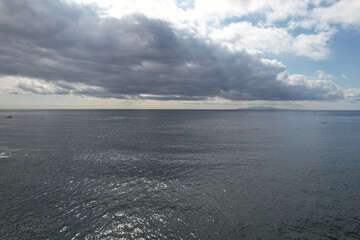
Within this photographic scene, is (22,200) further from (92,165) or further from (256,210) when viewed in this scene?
(256,210)

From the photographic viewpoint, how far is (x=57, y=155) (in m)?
59.4

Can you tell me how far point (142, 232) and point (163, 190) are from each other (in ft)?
36.7

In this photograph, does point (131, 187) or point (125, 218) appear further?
point (131, 187)

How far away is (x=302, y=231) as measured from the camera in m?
24.6

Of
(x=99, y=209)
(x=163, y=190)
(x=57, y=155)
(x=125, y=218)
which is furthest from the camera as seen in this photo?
(x=57, y=155)

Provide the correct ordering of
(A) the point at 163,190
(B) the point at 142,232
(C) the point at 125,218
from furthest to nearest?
1. (A) the point at 163,190
2. (C) the point at 125,218
3. (B) the point at 142,232

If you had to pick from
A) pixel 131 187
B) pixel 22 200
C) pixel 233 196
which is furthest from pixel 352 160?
pixel 22 200

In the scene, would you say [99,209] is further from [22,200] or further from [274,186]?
[274,186]

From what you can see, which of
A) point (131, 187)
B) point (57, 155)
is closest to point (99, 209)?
point (131, 187)

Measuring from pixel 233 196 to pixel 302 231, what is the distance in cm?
1048

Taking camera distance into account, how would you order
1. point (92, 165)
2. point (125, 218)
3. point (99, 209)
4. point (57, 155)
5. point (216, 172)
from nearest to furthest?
point (125, 218) < point (99, 209) < point (216, 172) < point (92, 165) < point (57, 155)

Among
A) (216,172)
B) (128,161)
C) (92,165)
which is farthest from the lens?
(128,161)

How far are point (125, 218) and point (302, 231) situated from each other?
2081cm

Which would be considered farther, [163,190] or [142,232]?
[163,190]
